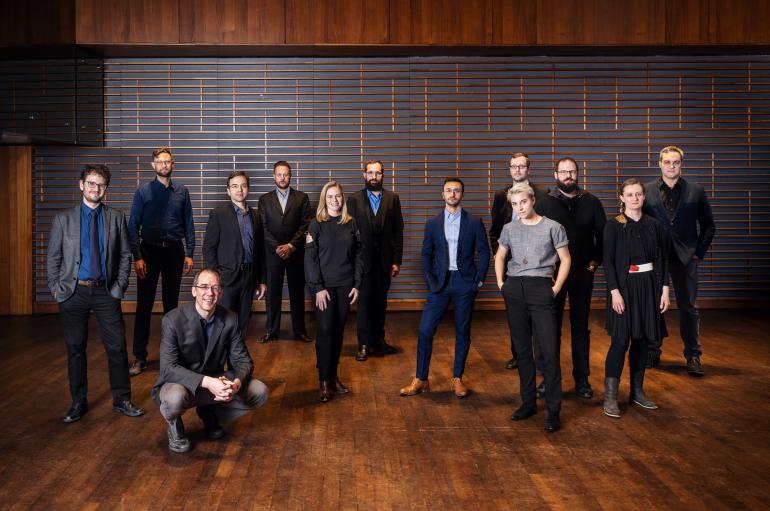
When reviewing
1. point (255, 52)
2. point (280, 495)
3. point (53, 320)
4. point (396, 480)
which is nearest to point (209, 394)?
point (280, 495)

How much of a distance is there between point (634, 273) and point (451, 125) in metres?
4.54

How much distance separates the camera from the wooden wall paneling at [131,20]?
25.5ft

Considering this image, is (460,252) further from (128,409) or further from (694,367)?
(128,409)

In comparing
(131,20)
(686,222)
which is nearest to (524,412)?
(686,222)

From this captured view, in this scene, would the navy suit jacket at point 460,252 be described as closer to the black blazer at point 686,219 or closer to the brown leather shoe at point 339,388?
the brown leather shoe at point 339,388

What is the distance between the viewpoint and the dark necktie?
4219 millimetres

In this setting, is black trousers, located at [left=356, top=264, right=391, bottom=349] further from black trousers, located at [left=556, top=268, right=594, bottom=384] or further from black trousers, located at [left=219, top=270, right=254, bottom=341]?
black trousers, located at [left=556, top=268, right=594, bottom=384]

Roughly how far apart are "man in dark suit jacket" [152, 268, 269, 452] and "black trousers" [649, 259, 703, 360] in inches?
123

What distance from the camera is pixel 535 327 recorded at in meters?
4.12

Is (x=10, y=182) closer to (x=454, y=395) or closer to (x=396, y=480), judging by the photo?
(x=454, y=395)

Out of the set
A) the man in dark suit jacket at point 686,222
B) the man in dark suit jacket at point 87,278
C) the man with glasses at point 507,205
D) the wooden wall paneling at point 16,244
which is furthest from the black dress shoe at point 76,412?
the wooden wall paneling at point 16,244

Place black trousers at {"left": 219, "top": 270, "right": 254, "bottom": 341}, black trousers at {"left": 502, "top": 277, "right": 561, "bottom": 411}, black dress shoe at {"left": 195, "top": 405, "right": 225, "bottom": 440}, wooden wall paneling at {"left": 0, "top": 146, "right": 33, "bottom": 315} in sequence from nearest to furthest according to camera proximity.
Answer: black dress shoe at {"left": 195, "top": 405, "right": 225, "bottom": 440}
black trousers at {"left": 502, "top": 277, "right": 561, "bottom": 411}
black trousers at {"left": 219, "top": 270, "right": 254, "bottom": 341}
wooden wall paneling at {"left": 0, "top": 146, "right": 33, "bottom": 315}

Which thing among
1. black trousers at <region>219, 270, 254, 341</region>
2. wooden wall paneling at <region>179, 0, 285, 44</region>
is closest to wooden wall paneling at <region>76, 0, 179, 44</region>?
wooden wall paneling at <region>179, 0, 285, 44</region>

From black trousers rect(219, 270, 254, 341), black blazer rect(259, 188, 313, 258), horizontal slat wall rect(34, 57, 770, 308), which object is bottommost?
black trousers rect(219, 270, 254, 341)
